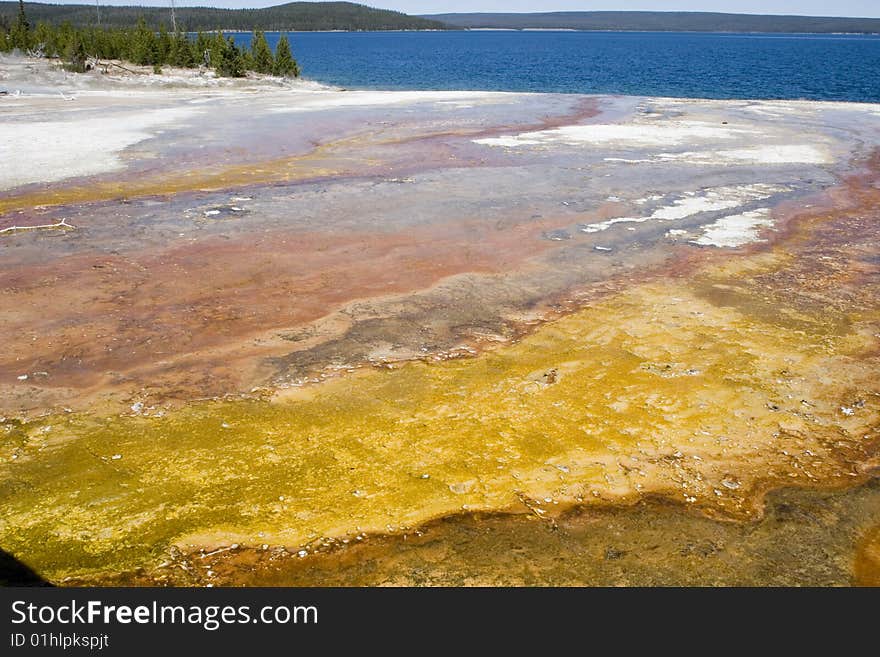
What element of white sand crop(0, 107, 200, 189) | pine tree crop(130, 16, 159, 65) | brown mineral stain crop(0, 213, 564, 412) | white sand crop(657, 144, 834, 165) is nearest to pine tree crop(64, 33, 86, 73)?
pine tree crop(130, 16, 159, 65)

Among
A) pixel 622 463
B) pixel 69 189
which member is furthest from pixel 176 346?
pixel 69 189

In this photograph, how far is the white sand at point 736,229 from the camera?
11.1m

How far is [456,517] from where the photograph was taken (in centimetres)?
481

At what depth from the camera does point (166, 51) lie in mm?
46094

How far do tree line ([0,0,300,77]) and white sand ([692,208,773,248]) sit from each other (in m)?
37.7

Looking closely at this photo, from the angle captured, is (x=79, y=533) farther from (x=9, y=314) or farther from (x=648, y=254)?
(x=648, y=254)

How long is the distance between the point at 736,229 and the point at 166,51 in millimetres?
44210

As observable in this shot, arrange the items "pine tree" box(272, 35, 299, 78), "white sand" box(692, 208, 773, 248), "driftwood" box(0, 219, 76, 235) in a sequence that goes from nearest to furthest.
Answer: "driftwood" box(0, 219, 76, 235) < "white sand" box(692, 208, 773, 248) < "pine tree" box(272, 35, 299, 78)

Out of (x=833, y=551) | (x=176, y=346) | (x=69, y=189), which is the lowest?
(x=833, y=551)

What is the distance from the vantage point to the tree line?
144 feet

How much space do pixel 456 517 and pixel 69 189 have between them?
39.2ft

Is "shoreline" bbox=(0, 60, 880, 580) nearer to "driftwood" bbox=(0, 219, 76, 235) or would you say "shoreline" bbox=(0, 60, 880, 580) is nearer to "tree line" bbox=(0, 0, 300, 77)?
"driftwood" bbox=(0, 219, 76, 235)

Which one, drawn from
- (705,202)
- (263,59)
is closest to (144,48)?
(263,59)

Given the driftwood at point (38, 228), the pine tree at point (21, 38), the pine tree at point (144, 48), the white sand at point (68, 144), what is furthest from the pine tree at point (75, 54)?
the driftwood at point (38, 228)
